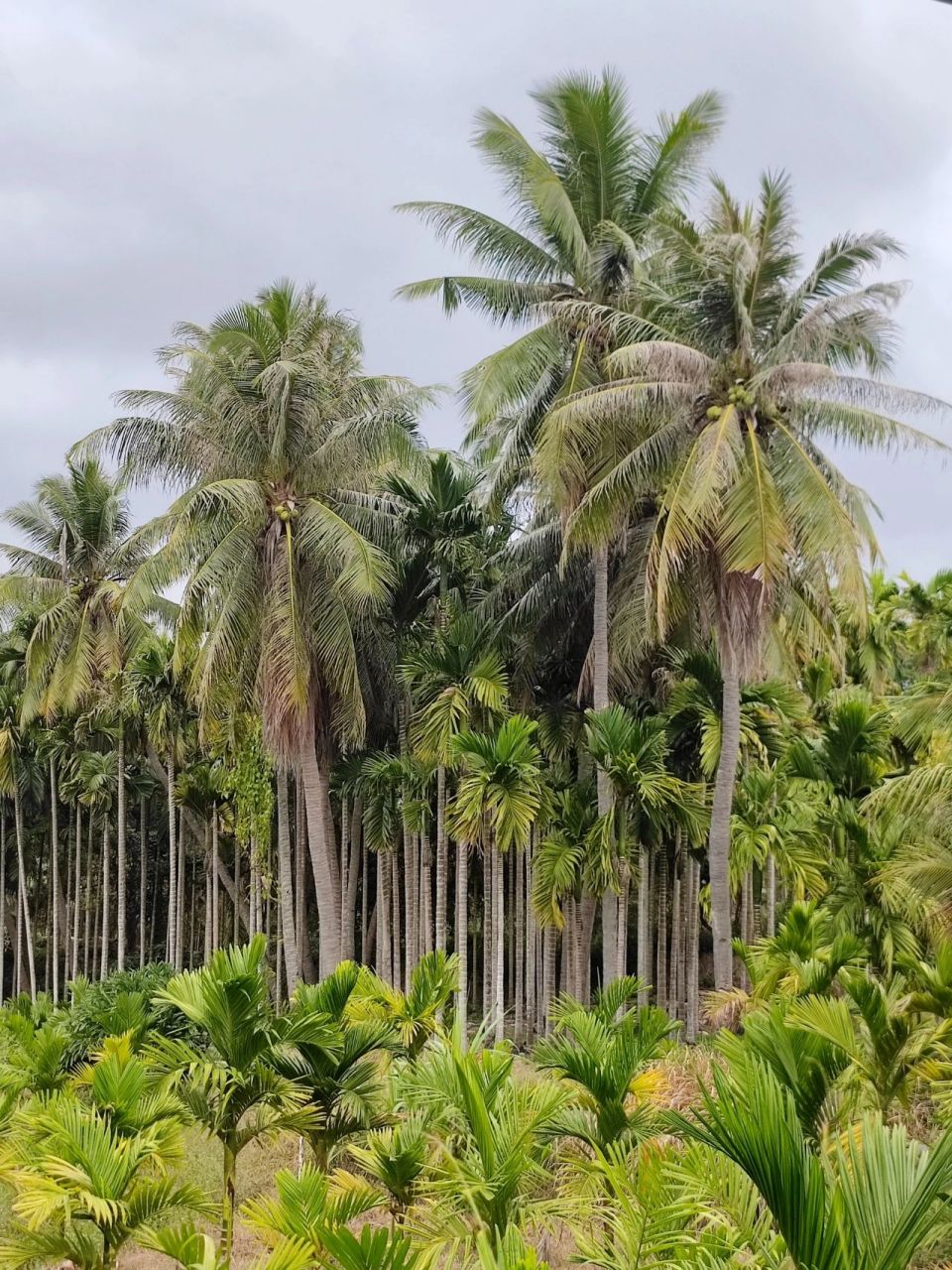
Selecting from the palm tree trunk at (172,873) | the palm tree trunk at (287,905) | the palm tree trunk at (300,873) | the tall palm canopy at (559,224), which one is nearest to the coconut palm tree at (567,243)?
the tall palm canopy at (559,224)

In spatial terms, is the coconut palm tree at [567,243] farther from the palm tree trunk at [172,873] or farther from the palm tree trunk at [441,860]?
the palm tree trunk at [172,873]

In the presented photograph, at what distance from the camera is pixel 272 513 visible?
20.5 metres

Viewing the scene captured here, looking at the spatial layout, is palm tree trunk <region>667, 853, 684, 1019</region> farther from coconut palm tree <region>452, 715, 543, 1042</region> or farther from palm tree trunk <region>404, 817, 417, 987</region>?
palm tree trunk <region>404, 817, 417, 987</region>

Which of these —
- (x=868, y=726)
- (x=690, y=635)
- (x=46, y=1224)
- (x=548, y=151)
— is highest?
(x=548, y=151)

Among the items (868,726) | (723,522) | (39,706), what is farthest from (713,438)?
(39,706)

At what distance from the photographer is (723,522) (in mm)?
16297

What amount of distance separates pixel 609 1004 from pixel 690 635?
39.1ft

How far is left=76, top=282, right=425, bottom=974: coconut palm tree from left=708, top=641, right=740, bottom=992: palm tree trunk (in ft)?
20.6

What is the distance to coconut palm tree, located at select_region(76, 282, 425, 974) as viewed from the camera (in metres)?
19.7

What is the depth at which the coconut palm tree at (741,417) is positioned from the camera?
15984mm

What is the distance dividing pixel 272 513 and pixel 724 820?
967cm

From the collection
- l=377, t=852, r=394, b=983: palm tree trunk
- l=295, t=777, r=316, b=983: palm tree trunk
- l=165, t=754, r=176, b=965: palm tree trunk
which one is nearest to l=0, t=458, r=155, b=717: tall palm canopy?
l=165, t=754, r=176, b=965: palm tree trunk

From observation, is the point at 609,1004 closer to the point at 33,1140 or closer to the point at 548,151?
the point at 33,1140

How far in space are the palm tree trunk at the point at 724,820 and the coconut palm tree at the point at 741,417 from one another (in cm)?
2
